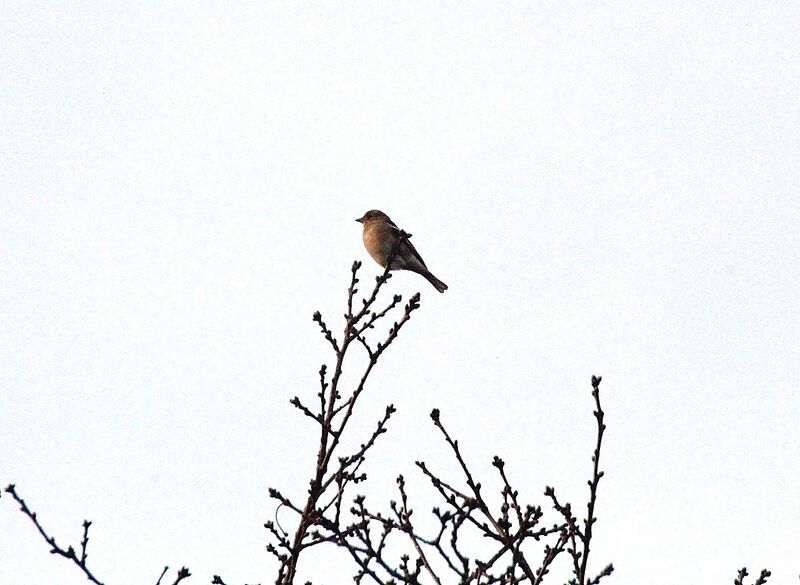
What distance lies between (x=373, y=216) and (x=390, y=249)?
2.79ft

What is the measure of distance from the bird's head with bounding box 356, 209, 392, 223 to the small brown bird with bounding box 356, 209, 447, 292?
58mm

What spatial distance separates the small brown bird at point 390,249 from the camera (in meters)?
11.9

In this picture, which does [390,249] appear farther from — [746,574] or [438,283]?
[746,574]

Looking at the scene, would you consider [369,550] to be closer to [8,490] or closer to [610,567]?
[610,567]

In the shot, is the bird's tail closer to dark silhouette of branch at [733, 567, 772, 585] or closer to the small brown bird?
the small brown bird

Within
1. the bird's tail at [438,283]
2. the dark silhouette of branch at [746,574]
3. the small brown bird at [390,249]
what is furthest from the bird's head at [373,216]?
the dark silhouette of branch at [746,574]

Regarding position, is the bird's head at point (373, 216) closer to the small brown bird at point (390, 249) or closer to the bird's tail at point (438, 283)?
the small brown bird at point (390, 249)

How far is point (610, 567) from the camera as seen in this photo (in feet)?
16.0

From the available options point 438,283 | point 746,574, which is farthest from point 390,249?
point 746,574

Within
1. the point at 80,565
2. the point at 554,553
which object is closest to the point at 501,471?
the point at 554,553

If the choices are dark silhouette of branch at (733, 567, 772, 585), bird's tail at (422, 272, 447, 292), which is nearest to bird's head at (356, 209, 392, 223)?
bird's tail at (422, 272, 447, 292)

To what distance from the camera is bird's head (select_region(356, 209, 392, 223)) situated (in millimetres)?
12548

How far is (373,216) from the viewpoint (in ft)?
41.4

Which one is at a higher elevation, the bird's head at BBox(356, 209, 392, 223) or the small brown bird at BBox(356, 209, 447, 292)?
the bird's head at BBox(356, 209, 392, 223)
